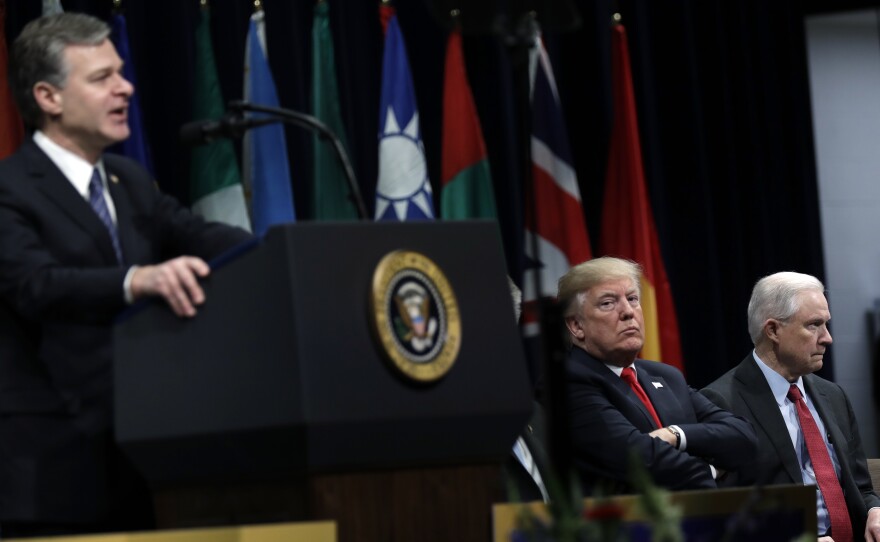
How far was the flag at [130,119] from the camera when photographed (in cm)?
513

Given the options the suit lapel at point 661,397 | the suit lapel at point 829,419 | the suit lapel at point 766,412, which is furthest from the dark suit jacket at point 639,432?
the suit lapel at point 829,419

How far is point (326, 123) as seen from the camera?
550 cm

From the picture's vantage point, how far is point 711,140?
701 cm

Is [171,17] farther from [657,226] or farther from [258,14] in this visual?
[657,226]

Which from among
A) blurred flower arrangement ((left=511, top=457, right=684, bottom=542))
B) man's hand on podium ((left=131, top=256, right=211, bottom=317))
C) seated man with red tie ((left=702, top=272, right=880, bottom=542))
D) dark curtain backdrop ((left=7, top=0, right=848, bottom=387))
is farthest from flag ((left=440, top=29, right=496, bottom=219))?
blurred flower arrangement ((left=511, top=457, right=684, bottom=542))

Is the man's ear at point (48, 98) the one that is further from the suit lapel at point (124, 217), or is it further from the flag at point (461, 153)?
the flag at point (461, 153)

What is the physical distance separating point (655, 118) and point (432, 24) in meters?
1.23

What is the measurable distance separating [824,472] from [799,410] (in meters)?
0.26

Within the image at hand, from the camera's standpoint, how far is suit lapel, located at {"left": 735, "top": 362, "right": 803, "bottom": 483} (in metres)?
4.71

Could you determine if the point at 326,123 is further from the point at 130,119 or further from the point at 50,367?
the point at 50,367

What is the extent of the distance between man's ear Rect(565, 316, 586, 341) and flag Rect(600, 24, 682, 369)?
6.22 ft

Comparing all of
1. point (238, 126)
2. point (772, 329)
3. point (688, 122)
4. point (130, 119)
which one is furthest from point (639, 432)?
point (688, 122)

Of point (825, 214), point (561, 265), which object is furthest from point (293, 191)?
point (825, 214)

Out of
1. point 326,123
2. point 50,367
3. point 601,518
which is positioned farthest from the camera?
point 326,123
